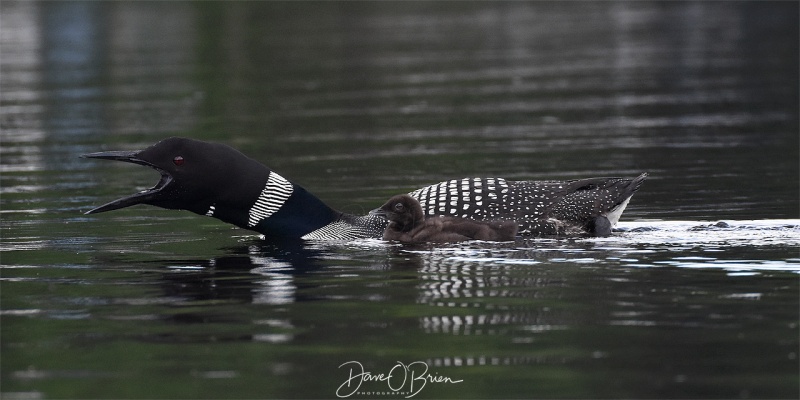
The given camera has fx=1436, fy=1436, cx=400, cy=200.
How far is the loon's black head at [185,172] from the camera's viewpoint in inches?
388

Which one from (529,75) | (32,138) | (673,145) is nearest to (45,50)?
(529,75)

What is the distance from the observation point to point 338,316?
294 inches

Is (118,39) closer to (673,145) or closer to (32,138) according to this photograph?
(32,138)

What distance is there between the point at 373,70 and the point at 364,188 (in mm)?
14301

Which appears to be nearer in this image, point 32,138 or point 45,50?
point 32,138

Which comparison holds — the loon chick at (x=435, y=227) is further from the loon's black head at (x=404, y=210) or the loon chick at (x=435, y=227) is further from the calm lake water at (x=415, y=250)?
the calm lake water at (x=415, y=250)

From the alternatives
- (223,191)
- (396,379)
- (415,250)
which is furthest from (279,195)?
(396,379)

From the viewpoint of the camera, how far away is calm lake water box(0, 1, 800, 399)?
6.35 m

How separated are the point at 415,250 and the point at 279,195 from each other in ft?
4.09

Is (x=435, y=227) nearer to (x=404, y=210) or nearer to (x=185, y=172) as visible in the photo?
(x=404, y=210)

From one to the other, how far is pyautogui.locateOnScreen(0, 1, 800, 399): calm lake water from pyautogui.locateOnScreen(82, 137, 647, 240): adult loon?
0.81 feet

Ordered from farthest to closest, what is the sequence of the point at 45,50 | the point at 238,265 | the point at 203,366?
the point at 45,50
the point at 238,265
the point at 203,366

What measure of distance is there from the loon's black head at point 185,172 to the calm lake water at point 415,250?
0.35m

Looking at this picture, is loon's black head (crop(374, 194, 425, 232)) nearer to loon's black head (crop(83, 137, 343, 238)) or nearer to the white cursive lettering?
loon's black head (crop(83, 137, 343, 238))
